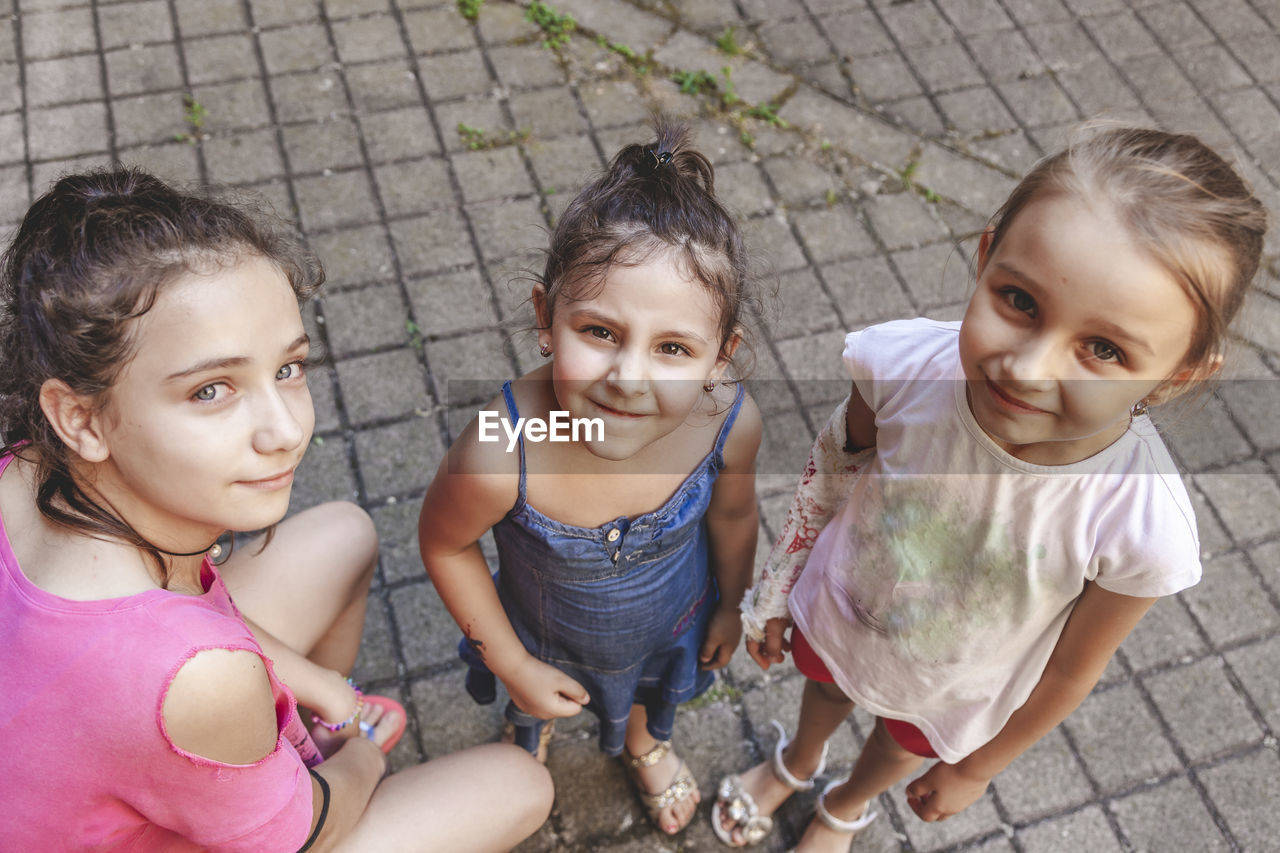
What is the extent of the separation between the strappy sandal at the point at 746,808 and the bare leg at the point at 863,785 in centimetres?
9

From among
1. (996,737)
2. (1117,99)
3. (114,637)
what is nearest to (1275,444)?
(1117,99)

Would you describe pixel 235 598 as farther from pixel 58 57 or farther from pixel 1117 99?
pixel 1117 99

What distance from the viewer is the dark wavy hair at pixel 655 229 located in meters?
1.47

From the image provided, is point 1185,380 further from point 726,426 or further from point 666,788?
point 666,788

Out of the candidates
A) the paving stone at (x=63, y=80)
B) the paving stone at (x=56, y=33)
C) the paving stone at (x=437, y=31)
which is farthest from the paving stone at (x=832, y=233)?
the paving stone at (x=56, y=33)

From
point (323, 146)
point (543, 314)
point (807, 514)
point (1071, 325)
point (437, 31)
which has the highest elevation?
→ point (1071, 325)

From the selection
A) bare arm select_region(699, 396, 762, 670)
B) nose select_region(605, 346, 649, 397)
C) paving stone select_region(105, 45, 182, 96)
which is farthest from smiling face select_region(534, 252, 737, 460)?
paving stone select_region(105, 45, 182, 96)

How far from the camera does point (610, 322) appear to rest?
145 centimetres

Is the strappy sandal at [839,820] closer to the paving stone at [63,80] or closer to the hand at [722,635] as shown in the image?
the hand at [722,635]

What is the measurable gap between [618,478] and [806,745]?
972 millimetres

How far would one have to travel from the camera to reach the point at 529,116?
3.68m

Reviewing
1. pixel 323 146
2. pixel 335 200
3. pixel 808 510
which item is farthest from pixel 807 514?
pixel 323 146

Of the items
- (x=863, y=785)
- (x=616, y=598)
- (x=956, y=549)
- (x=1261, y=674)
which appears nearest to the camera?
(x=956, y=549)

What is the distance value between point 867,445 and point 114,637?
4.16ft
